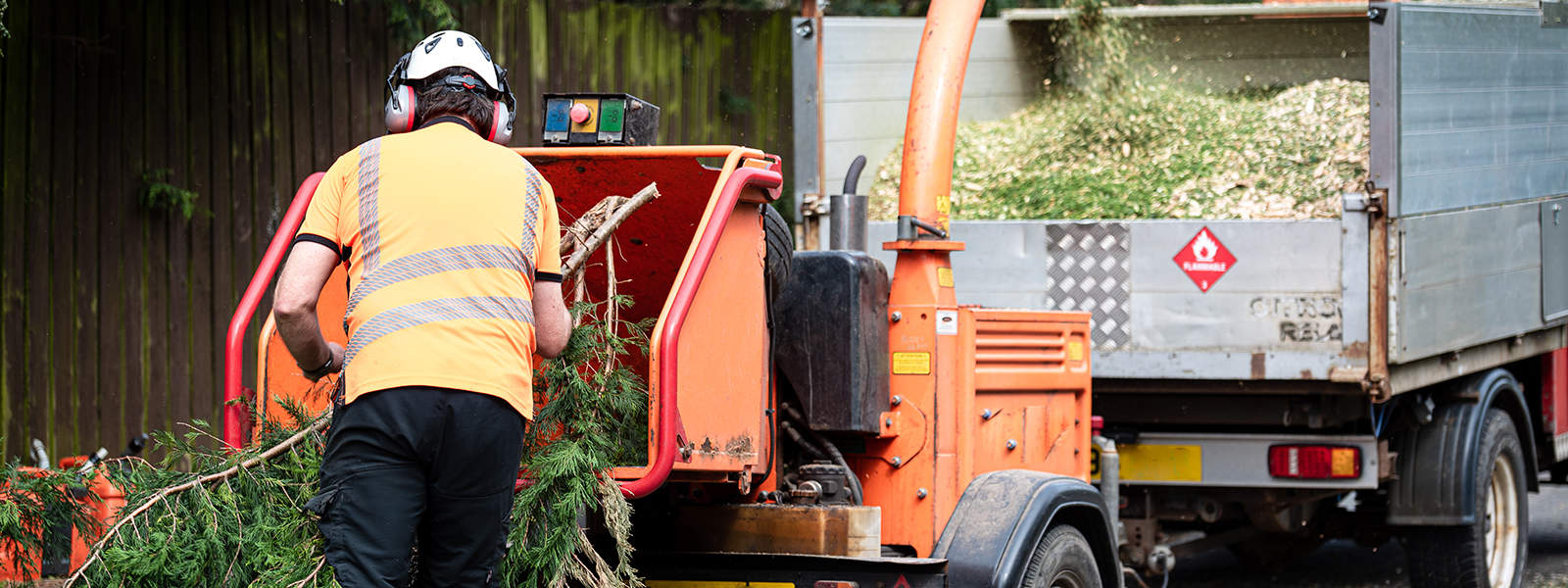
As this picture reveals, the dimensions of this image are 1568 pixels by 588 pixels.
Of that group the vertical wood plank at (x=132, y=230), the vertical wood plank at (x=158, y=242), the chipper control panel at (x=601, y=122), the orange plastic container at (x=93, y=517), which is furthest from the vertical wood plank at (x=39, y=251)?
the chipper control panel at (x=601, y=122)

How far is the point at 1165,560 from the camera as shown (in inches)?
259

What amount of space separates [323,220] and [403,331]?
29 cm

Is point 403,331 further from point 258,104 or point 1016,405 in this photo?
point 258,104

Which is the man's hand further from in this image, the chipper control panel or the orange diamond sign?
the orange diamond sign

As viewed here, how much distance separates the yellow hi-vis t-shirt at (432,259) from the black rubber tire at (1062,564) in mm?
1829

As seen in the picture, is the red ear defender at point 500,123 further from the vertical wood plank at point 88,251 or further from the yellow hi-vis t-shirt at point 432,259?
the vertical wood plank at point 88,251

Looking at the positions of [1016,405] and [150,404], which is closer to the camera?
[1016,405]

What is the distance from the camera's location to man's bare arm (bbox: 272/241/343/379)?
3.07m

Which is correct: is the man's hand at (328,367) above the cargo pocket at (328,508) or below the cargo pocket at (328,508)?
above

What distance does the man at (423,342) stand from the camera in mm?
3014

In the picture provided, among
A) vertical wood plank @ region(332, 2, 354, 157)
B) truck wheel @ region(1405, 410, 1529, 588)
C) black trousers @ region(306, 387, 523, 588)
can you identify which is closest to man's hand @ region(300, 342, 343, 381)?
black trousers @ region(306, 387, 523, 588)

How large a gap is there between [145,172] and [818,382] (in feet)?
11.4

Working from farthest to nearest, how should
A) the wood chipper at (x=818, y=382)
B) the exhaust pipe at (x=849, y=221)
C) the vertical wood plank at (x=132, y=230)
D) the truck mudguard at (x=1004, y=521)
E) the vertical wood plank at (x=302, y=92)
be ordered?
the vertical wood plank at (x=302, y=92)
the vertical wood plank at (x=132, y=230)
the exhaust pipe at (x=849, y=221)
the truck mudguard at (x=1004, y=521)
the wood chipper at (x=818, y=382)

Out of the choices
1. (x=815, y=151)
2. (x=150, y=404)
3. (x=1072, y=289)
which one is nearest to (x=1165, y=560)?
(x=1072, y=289)
